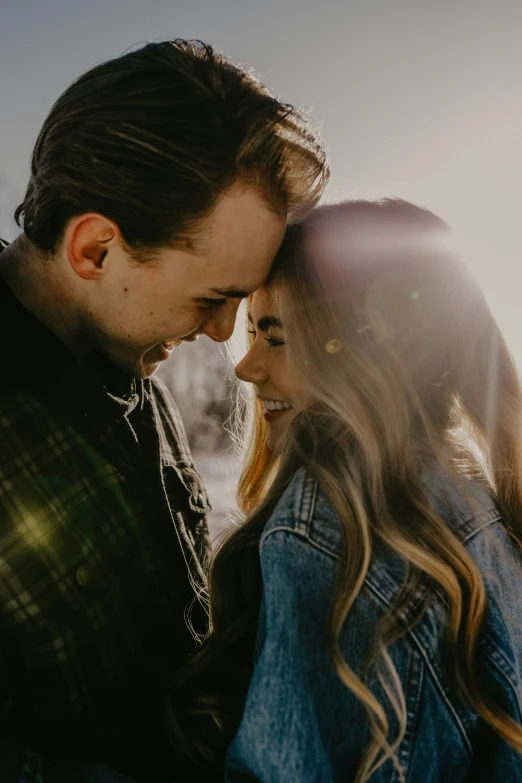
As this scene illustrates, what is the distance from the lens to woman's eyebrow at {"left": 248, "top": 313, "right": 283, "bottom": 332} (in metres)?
2.23

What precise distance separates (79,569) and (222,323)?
95 cm

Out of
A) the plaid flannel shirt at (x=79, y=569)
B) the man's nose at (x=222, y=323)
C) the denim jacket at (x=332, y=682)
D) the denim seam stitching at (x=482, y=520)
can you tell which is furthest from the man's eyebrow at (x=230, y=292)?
the denim seam stitching at (x=482, y=520)

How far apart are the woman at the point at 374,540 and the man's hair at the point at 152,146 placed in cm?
38

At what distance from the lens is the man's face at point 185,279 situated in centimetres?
192

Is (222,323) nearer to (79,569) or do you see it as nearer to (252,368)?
(252,368)

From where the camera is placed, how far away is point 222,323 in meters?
2.18

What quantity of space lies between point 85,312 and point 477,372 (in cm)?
133

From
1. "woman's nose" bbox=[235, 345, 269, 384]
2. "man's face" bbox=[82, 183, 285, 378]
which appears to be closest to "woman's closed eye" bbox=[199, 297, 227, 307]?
"man's face" bbox=[82, 183, 285, 378]

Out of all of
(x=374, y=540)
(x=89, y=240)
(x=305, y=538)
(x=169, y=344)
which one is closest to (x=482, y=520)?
(x=374, y=540)

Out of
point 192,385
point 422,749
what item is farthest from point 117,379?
point 192,385

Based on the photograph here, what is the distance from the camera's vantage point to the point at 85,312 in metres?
1.96

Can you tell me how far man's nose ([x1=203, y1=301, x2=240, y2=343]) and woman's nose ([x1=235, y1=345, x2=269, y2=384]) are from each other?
0.20 meters

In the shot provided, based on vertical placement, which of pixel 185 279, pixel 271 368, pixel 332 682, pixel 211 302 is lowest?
pixel 332 682

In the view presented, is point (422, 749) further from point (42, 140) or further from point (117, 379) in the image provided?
point (42, 140)
